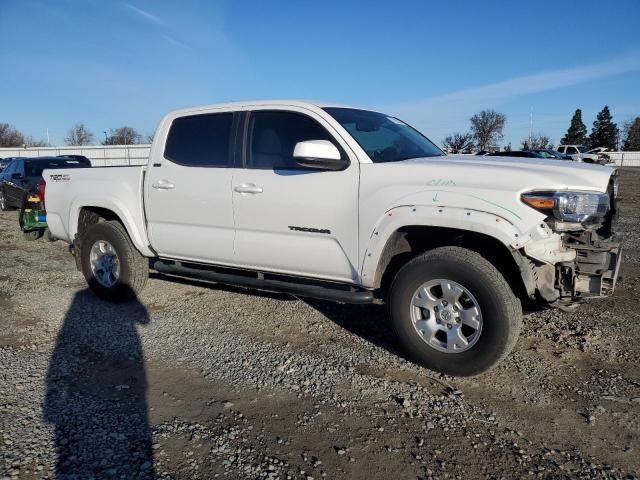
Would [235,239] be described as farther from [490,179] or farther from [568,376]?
[568,376]

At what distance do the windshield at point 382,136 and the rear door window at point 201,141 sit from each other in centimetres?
104

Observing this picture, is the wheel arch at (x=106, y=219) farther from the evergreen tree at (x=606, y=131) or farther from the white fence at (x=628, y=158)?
the evergreen tree at (x=606, y=131)

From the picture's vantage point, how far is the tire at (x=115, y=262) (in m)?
5.38

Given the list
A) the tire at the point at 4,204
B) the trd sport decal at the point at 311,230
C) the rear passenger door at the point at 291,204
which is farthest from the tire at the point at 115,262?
the tire at the point at 4,204

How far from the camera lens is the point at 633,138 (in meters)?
76.1

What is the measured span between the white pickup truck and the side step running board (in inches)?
0.5

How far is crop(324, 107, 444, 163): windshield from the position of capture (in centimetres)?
423

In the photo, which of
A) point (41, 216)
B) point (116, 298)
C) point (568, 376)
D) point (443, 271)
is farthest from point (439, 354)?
point (41, 216)

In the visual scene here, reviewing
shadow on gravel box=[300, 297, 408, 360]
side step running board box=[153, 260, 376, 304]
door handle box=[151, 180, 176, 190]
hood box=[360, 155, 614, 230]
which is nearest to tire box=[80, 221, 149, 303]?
side step running board box=[153, 260, 376, 304]

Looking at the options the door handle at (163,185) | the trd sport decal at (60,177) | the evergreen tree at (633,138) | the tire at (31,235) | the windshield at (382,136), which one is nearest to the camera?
the windshield at (382,136)

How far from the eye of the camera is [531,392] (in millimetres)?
3459

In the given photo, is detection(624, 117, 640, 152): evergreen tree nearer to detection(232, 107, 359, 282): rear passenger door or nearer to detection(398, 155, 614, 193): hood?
detection(398, 155, 614, 193): hood

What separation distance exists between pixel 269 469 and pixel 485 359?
66.3 inches

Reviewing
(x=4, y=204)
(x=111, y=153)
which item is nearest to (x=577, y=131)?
(x=111, y=153)
